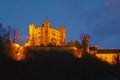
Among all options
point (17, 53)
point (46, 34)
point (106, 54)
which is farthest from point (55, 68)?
point (46, 34)

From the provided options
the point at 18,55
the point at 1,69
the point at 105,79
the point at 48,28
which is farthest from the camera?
the point at 48,28

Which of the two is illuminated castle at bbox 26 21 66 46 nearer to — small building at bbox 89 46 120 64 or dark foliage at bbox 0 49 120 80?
small building at bbox 89 46 120 64

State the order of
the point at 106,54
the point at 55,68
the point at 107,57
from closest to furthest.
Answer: the point at 55,68
the point at 107,57
the point at 106,54

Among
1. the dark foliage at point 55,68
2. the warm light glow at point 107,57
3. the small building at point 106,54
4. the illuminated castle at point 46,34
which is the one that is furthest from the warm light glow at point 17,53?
the illuminated castle at point 46,34

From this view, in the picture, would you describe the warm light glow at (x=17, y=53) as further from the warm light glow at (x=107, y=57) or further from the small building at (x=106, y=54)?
→ the warm light glow at (x=107, y=57)

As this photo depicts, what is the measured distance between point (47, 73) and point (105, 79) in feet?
26.3

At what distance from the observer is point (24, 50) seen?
2729 inches

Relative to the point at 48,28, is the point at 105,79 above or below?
below

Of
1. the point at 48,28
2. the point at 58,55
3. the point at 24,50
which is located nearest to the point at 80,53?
the point at 58,55

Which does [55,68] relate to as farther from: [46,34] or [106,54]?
[46,34]

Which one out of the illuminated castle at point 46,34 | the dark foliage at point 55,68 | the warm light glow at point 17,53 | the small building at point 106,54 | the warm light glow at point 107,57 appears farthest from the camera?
the illuminated castle at point 46,34

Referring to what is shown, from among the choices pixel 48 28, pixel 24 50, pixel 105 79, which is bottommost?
pixel 105 79

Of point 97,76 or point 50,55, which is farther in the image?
point 50,55

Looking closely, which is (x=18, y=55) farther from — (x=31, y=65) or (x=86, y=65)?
(x=86, y=65)
